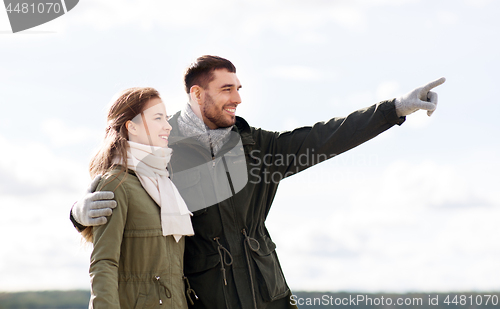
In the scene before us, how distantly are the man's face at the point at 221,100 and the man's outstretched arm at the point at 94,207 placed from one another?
101 cm

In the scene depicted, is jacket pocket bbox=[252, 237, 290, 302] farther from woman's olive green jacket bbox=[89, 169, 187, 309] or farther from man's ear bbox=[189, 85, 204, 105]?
man's ear bbox=[189, 85, 204, 105]

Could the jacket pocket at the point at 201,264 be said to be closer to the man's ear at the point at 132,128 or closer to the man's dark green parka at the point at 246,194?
the man's dark green parka at the point at 246,194

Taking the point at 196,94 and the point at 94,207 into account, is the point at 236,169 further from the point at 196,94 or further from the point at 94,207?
the point at 94,207

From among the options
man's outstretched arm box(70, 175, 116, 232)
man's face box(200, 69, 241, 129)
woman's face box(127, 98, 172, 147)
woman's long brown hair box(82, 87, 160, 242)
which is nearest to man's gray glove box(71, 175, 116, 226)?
man's outstretched arm box(70, 175, 116, 232)

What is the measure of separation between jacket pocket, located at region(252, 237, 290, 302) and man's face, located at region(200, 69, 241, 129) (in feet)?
2.75

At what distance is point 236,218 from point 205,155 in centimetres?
45

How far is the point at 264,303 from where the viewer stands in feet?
9.89

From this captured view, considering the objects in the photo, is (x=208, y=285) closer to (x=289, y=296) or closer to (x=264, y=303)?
(x=264, y=303)

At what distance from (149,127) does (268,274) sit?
1.17 metres

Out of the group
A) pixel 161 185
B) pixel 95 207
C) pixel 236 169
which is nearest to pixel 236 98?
pixel 236 169

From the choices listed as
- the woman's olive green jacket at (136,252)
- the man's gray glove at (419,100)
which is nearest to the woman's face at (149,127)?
the woman's olive green jacket at (136,252)

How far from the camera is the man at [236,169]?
295cm

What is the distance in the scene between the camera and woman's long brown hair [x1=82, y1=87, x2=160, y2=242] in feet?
8.54

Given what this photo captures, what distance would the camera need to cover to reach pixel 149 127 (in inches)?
104
